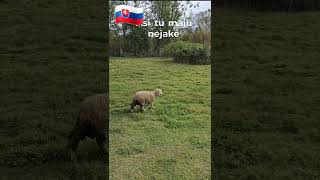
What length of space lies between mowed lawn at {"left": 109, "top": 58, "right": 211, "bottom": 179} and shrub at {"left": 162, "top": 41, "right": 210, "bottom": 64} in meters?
0.11

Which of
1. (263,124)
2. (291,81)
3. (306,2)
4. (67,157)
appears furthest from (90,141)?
(306,2)

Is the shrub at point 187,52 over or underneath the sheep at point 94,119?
over

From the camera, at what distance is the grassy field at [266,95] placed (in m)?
6.18

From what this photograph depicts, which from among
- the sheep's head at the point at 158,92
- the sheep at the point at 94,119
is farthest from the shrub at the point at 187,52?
the sheep at the point at 94,119

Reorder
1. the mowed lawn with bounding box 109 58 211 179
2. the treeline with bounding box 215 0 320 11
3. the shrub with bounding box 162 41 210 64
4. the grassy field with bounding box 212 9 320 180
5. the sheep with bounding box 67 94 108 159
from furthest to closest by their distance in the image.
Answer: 1. the treeline with bounding box 215 0 320 11
2. the grassy field with bounding box 212 9 320 180
3. the shrub with bounding box 162 41 210 64
4. the sheep with bounding box 67 94 108 159
5. the mowed lawn with bounding box 109 58 211 179

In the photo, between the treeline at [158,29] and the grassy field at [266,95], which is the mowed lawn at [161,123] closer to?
the treeline at [158,29]

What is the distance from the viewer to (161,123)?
5.61 m

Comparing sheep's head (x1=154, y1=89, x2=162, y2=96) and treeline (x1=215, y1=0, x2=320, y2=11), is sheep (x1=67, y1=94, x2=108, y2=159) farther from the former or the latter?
treeline (x1=215, y1=0, x2=320, y2=11)

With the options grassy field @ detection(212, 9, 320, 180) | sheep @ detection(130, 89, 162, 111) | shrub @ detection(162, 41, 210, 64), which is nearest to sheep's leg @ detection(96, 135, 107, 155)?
sheep @ detection(130, 89, 162, 111)

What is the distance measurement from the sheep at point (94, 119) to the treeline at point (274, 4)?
3.95 meters

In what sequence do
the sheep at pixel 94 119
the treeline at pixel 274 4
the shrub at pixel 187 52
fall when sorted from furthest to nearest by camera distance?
the treeline at pixel 274 4, the shrub at pixel 187 52, the sheep at pixel 94 119

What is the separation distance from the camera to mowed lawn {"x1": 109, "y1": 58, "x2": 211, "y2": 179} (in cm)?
536

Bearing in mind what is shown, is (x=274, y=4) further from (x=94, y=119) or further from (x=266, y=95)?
(x=94, y=119)

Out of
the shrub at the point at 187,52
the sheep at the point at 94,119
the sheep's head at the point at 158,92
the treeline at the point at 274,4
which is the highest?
the treeline at the point at 274,4
